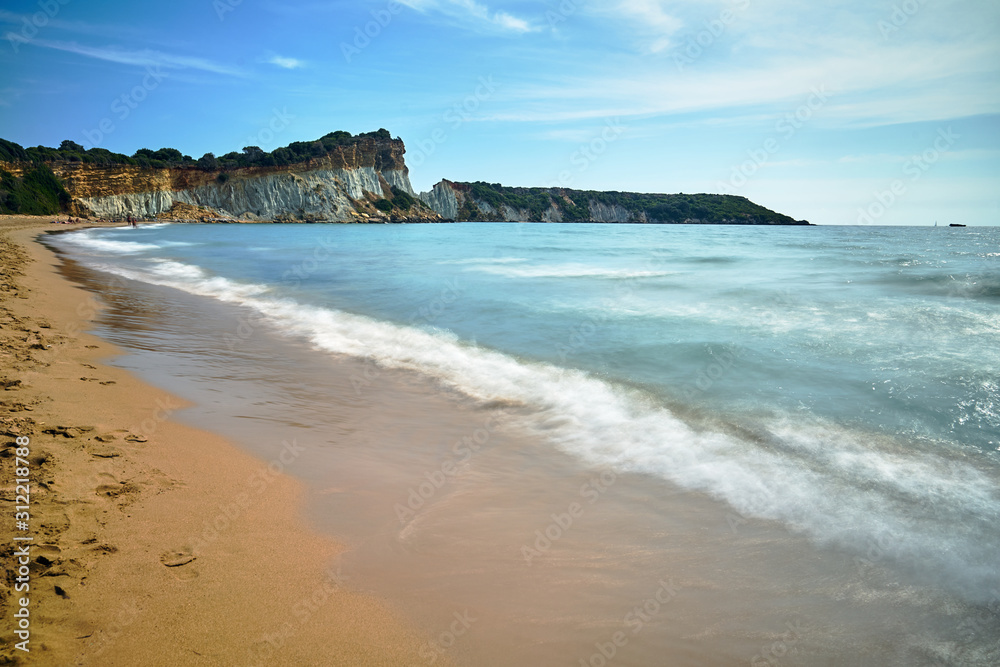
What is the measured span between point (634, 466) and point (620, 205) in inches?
6489

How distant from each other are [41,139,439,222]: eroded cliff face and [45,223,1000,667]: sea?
7937 centimetres

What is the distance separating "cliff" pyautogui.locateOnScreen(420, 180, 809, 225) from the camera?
13800 cm

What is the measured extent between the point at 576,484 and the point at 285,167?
3932 inches

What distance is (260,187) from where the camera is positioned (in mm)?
87188

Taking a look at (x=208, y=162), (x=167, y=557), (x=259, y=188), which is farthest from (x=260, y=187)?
(x=167, y=557)

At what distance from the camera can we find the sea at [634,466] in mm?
2477

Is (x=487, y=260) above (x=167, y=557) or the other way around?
above

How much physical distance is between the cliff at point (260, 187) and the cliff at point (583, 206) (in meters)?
26.9

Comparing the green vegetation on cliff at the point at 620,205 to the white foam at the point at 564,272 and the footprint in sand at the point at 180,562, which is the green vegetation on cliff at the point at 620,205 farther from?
the footprint in sand at the point at 180,562

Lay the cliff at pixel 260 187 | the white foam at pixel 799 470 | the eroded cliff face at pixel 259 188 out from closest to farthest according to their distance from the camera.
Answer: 1. the white foam at pixel 799 470
2. the cliff at pixel 260 187
3. the eroded cliff face at pixel 259 188

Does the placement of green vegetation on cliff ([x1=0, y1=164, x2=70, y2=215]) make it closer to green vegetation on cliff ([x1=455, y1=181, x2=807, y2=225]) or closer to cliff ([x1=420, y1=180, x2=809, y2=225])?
cliff ([x1=420, y1=180, x2=809, y2=225])

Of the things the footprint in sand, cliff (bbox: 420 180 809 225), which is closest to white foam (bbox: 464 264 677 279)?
the footprint in sand

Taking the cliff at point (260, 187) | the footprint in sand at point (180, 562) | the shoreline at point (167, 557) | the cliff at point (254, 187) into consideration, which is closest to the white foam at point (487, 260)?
the shoreline at point (167, 557)

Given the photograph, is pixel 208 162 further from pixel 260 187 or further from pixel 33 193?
pixel 33 193
